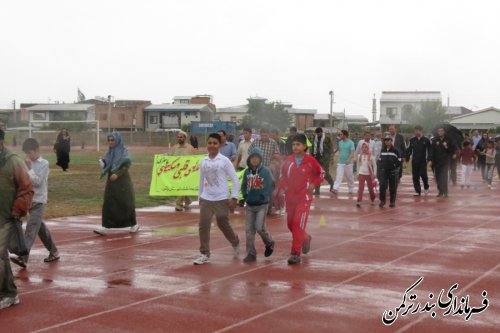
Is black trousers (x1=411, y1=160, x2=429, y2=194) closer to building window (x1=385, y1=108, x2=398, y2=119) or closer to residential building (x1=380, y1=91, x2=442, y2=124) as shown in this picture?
residential building (x1=380, y1=91, x2=442, y2=124)

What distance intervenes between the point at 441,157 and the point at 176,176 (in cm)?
717

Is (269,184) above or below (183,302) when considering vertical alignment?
above

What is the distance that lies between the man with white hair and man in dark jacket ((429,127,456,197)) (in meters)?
6.79

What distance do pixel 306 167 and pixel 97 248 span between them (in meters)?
3.49

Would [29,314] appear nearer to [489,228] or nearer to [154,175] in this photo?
[489,228]

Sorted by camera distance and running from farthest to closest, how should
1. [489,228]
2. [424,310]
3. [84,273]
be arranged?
[489,228]
[84,273]
[424,310]

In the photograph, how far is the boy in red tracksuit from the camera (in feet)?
32.2

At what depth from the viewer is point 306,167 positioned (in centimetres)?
1002

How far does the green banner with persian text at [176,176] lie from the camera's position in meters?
18.2

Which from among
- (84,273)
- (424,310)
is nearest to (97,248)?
(84,273)

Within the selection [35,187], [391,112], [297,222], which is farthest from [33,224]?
[391,112]

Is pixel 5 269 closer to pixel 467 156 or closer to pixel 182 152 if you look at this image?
pixel 182 152

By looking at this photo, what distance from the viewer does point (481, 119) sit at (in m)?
83.9

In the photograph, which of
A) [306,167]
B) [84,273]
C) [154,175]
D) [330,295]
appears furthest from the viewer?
[154,175]
